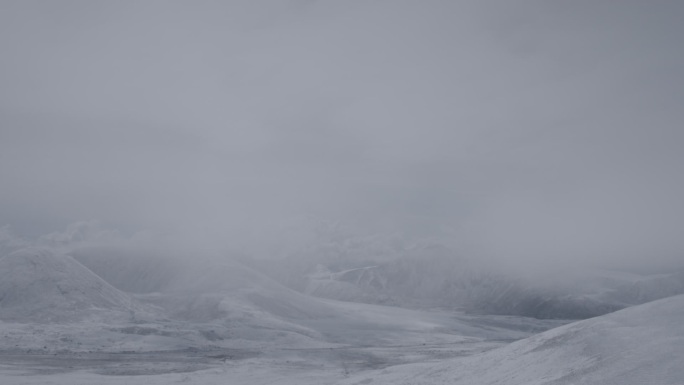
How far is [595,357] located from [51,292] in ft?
403

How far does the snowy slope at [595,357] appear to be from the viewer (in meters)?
23.8

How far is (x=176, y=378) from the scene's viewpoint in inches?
2000

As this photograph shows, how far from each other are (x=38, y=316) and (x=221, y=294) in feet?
219

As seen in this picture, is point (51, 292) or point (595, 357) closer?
point (595, 357)

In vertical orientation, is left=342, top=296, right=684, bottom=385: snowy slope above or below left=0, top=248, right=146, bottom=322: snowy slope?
below

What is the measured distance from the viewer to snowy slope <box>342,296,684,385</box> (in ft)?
78.2

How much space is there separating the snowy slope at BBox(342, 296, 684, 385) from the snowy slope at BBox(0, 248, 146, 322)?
95712 mm

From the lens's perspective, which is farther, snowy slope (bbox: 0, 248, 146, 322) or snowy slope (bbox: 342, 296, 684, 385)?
snowy slope (bbox: 0, 248, 146, 322)

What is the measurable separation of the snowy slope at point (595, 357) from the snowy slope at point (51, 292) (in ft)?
314

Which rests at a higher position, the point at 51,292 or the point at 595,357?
the point at 51,292

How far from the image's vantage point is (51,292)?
122 m

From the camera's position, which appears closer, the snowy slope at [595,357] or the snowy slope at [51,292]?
the snowy slope at [595,357]

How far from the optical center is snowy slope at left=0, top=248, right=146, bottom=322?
112 metres

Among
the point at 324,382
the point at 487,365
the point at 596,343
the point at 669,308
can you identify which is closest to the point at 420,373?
the point at 487,365
